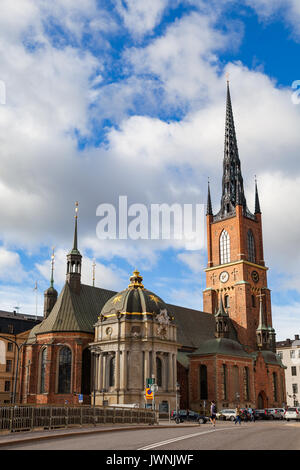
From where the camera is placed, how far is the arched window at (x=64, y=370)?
63.8 metres

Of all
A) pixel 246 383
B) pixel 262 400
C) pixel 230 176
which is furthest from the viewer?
pixel 230 176

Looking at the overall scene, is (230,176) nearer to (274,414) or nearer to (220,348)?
(220,348)

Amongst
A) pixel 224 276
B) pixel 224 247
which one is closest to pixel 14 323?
pixel 224 276

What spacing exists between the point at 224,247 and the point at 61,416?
76109 millimetres

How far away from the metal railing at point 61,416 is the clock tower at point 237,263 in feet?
191

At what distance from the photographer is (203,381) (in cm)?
7331

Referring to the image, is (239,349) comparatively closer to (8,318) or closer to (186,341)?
(186,341)

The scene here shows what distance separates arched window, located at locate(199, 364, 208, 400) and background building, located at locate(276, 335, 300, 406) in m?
42.3

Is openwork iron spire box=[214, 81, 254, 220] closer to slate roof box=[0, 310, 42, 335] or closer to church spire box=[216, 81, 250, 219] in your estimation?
church spire box=[216, 81, 250, 219]

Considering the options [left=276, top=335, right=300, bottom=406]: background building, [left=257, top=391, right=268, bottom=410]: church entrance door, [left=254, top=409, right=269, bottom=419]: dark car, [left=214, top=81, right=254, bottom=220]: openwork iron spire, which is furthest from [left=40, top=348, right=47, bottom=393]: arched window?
[left=276, top=335, right=300, bottom=406]: background building

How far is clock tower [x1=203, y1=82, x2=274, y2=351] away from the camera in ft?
308

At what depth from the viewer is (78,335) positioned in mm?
65750

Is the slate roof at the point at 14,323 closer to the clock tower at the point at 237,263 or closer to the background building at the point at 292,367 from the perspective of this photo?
the clock tower at the point at 237,263

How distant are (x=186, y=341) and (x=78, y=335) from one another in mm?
21526
